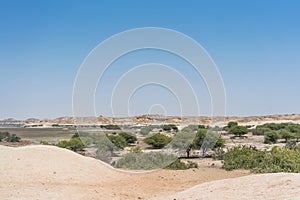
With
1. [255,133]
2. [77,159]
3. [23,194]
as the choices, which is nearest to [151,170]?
[77,159]

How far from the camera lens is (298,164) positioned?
19.0 metres

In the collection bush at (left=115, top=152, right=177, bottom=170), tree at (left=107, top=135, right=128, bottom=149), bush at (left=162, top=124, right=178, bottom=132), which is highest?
bush at (left=162, top=124, right=178, bottom=132)

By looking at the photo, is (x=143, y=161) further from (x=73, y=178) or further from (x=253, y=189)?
(x=253, y=189)

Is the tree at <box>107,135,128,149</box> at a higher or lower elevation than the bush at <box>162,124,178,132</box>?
lower

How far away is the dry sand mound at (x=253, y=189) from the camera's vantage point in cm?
1018

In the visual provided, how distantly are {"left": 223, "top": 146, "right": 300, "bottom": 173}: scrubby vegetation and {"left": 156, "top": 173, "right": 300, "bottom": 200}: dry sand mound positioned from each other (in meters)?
6.77

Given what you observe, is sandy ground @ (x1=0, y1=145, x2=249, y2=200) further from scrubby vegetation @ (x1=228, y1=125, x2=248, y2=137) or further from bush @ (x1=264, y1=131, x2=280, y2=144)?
scrubby vegetation @ (x1=228, y1=125, x2=248, y2=137)

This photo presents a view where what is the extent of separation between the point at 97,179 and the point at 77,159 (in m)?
2.53

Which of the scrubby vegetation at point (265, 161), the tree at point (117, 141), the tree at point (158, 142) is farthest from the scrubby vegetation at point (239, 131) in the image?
the scrubby vegetation at point (265, 161)

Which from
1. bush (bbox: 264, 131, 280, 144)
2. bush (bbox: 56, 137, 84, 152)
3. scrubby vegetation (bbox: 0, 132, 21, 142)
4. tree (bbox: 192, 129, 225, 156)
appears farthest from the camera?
bush (bbox: 264, 131, 280, 144)

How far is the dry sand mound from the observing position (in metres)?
10.2

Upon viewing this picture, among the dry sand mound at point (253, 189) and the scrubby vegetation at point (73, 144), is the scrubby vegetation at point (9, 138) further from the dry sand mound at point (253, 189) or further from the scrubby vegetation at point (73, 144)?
the dry sand mound at point (253, 189)

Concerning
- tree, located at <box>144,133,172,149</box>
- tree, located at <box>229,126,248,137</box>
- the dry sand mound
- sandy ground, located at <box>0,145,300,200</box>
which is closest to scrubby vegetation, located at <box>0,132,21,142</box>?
tree, located at <box>144,133,172,149</box>

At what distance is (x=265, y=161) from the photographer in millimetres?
20625
